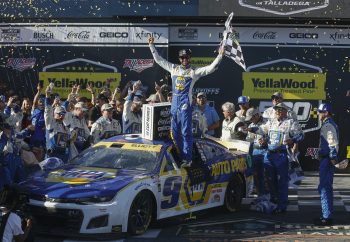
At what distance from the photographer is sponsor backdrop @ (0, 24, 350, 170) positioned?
1773cm

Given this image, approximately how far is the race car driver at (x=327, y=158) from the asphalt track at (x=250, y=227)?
238 millimetres

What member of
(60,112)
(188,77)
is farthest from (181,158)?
(60,112)

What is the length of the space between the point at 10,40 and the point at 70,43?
1.34 meters

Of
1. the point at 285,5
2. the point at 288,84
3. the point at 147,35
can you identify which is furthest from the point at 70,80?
the point at 285,5

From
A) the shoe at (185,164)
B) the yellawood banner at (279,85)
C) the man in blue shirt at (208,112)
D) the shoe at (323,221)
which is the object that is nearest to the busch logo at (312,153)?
the yellawood banner at (279,85)

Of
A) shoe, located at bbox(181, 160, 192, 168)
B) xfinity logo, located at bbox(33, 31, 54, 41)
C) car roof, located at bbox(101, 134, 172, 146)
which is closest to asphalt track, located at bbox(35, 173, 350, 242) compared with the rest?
shoe, located at bbox(181, 160, 192, 168)

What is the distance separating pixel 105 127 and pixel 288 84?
5.72 metres

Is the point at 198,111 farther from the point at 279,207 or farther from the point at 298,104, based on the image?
the point at 298,104

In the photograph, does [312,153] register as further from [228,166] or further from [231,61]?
[228,166]

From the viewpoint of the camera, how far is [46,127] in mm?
13195

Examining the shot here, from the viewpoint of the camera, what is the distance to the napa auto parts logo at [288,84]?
58.4 ft

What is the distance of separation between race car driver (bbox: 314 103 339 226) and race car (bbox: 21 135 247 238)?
160 centimetres

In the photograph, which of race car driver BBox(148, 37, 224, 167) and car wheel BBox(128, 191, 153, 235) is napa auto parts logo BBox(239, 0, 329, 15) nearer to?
race car driver BBox(148, 37, 224, 167)

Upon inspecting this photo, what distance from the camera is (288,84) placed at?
703 inches
